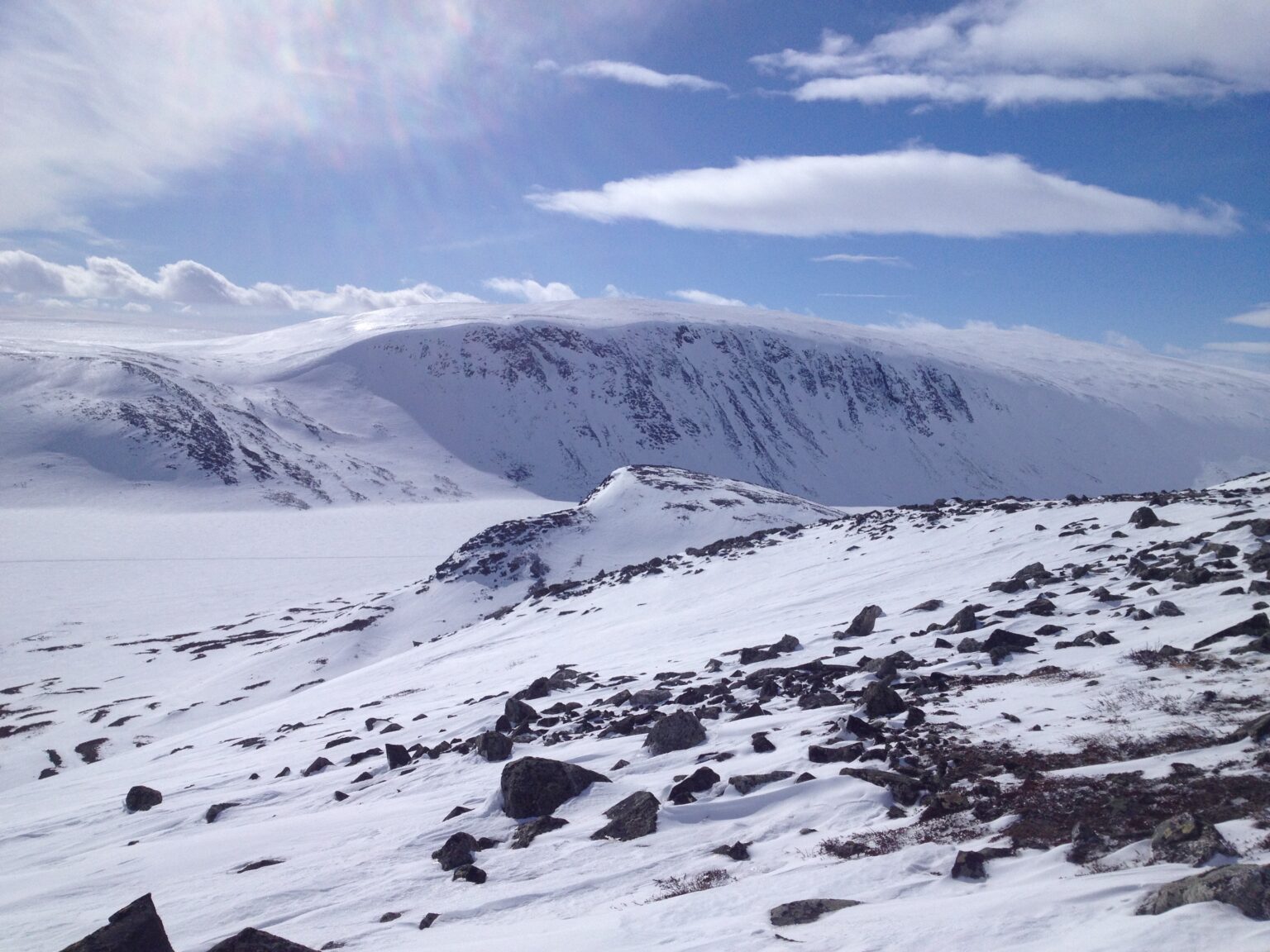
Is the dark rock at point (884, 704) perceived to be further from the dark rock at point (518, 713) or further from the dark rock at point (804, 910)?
the dark rock at point (518, 713)

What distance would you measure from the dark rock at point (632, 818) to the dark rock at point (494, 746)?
3701 millimetres

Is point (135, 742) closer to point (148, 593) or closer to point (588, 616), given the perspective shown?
point (588, 616)

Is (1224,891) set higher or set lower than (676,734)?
higher

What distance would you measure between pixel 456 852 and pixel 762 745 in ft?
13.1

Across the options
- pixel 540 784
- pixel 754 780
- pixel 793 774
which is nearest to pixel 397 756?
pixel 540 784

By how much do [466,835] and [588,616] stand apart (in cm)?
1863

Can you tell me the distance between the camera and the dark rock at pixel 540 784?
913cm

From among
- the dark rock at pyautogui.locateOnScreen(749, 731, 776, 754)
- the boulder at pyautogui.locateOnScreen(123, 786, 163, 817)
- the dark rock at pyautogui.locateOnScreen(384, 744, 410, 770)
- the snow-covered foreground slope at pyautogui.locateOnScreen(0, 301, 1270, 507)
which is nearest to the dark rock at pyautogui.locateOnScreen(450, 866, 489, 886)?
the dark rock at pyautogui.locateOnScreen(749, 731, 776, 754)

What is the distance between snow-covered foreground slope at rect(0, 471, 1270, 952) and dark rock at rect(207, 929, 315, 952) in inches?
30.8

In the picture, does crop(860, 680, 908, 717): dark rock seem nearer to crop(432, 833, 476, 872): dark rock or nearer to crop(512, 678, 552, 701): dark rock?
crop(432, 833, 476, 872): dark rock

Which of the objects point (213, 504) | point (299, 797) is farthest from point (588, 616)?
point (213, 504)

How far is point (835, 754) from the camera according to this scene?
8820 mm

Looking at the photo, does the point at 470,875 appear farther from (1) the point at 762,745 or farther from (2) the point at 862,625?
(2) the point at 862,625

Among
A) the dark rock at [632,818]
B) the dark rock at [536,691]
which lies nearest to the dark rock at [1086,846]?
the dark rock at [632,818]
